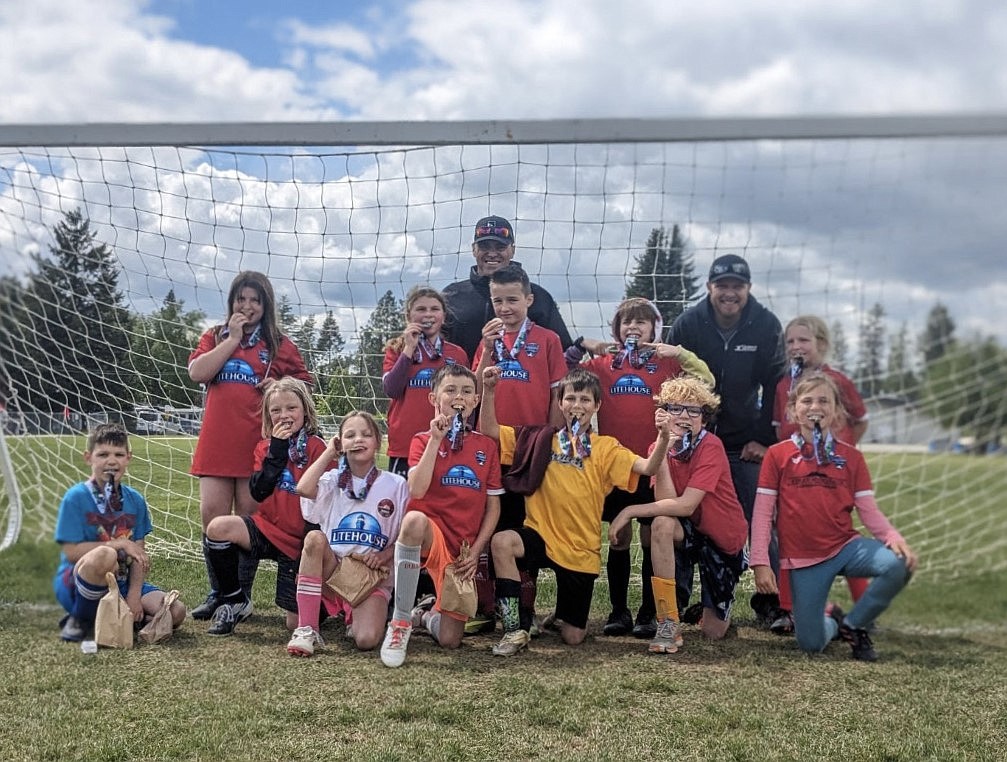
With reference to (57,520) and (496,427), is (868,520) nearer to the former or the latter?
(496,427)

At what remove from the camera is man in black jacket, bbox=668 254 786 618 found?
11.7 feet

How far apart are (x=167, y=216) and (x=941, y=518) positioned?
144 inches

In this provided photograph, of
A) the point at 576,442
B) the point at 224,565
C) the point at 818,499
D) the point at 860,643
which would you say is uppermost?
the point at 576,442

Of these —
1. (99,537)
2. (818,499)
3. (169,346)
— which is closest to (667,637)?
(818,499)

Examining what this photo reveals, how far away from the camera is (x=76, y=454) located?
139 inches

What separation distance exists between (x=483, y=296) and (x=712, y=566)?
1.55 m

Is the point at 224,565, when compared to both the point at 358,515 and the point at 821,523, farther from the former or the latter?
the point at 821,523

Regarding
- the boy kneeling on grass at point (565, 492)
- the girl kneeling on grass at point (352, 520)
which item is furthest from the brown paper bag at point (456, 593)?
the girl kneeling on grass at point (352, 520)

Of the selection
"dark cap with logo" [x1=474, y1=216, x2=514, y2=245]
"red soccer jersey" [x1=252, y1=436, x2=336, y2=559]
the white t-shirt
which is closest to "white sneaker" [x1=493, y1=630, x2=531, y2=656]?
the white t-shirt

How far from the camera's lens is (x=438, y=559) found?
3.68m

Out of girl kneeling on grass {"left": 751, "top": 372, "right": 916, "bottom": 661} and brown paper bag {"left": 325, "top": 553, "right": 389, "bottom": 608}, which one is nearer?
girl kneeling on grass {"left": 751, "top": 372, "right": 916, "bottom": 661}

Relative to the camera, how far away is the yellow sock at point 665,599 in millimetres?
3746

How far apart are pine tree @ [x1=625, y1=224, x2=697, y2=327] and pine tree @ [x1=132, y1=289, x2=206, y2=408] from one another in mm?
1812

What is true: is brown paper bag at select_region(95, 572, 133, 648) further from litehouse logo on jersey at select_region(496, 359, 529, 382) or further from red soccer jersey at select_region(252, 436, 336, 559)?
litehouse logo on jersey at select_region(496, 359, 529, 382)
